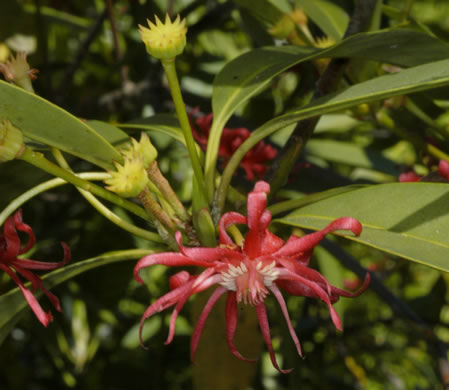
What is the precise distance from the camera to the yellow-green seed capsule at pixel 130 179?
27.8 inches

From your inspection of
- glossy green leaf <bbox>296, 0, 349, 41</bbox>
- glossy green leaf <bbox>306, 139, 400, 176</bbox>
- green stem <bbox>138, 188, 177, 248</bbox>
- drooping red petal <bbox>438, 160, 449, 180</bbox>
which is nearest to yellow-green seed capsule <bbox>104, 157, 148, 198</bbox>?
green stem <bbox>138, 188, 177, 248</bbox>

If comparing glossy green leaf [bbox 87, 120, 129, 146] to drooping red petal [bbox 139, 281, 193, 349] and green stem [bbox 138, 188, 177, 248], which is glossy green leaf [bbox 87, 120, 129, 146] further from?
Result: drooping red petal [bbox 139, 281, 193, 349]

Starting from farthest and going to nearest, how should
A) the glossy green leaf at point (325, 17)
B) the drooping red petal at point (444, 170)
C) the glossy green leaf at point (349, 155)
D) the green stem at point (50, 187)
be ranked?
Result: the glossy green leaf at point (349, 155)
the glossy green leaf at point (325, 17)
the drooping red petal at point (444, 170)
the green stem at point (50, 187)

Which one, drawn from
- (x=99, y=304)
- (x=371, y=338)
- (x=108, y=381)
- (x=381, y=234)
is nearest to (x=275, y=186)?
(x=381, y=234)

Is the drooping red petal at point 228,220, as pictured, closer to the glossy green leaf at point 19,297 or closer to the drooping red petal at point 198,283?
the drooping red petal at point 198,283

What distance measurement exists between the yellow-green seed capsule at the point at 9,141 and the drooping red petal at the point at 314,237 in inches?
12.1

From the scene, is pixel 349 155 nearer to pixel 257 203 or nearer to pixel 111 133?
pixel 111 133

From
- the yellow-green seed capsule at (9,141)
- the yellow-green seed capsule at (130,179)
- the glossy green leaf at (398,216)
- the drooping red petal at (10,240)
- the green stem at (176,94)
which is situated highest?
the yellow-green seed capsule at (9,141)

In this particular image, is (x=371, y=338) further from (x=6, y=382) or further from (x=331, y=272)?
(x=6, y=382)

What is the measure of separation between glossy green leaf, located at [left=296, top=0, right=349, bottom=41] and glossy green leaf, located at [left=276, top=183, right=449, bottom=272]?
44 centimetres

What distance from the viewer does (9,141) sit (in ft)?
2.27

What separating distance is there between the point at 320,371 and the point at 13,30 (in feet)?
4.64

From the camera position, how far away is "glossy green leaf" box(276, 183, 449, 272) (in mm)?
728

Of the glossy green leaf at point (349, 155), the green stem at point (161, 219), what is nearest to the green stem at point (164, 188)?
the green stem at point (161, 219)
